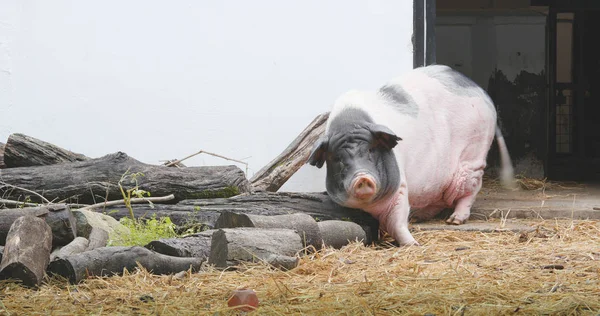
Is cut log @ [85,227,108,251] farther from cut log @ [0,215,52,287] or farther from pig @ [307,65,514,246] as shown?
pig @ [307,65,514,246]

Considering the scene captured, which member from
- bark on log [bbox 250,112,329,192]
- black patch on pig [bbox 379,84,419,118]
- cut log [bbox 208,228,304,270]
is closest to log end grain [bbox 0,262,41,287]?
cut log [bbox 208,228,304,270]

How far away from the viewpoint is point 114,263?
15.1ft

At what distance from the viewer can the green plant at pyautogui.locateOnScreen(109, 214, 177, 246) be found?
5258 mm

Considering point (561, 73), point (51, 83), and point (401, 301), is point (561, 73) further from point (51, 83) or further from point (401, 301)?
point (401, 301)

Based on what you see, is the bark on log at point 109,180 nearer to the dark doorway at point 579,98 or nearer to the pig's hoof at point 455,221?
the pig's hoof at point 455,221

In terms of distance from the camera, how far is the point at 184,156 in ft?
24.3

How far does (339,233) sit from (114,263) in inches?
62.8

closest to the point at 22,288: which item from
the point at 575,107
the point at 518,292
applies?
the point at 518,292

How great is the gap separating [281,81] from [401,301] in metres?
3.95

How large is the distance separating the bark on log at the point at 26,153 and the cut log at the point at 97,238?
1433mm

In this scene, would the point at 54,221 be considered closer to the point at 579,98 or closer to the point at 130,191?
the point at 130,191

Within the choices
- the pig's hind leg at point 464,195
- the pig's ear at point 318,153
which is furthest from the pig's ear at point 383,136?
the pig's hind leg at point 464,195

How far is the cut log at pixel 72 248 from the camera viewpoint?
4.74 meters

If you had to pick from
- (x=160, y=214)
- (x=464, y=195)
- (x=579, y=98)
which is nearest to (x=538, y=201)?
(x=464, y=195)
